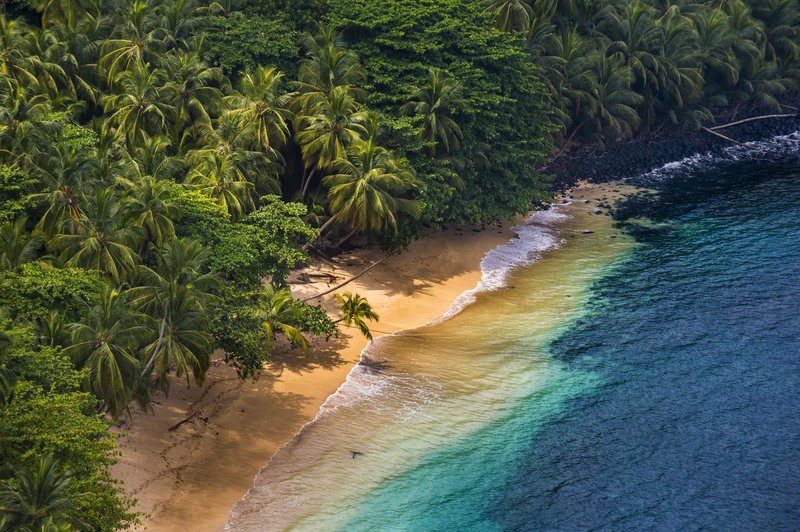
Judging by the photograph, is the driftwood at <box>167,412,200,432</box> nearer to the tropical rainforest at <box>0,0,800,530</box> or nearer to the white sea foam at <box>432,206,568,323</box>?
the tropical rainforest at <box>0,0,800,530</box>

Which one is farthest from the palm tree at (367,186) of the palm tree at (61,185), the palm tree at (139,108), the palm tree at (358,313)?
the palm tree at (61,185)

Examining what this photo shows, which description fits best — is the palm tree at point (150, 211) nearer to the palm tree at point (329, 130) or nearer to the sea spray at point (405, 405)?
the sea spray at point (405, 405)

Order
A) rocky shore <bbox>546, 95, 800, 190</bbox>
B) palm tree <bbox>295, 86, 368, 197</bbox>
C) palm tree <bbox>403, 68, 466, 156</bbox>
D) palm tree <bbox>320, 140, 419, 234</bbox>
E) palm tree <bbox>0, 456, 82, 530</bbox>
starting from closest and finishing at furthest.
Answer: palm tree <bbox>0, 456, 82, 530</bbox> → palm tree <bbox>320, 140, 419, 234</bbox> → palm tree <bbox>295, 86, 368, 197</bbox> → palm tree <bbox>403, 68, 466, 156</bbox> → rocky shore <bbox>546, 95, 800, 190</bbox>

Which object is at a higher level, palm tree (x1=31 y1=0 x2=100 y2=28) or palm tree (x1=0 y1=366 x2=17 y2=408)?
palm tree (x1=31 y1=0 x2=100 y2=28)

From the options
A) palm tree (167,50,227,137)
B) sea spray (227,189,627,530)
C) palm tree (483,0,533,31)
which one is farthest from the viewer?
palm tree (483,0,533,31)

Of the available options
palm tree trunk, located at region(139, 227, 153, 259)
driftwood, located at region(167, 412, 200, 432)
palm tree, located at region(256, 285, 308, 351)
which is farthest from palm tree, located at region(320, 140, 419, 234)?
driftwood, located at region(167, 412, 200, 432)

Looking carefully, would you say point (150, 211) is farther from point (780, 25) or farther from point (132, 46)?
point (780, 25)

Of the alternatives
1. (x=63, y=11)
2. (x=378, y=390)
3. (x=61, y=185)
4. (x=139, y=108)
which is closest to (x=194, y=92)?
(x=139, y=108)
